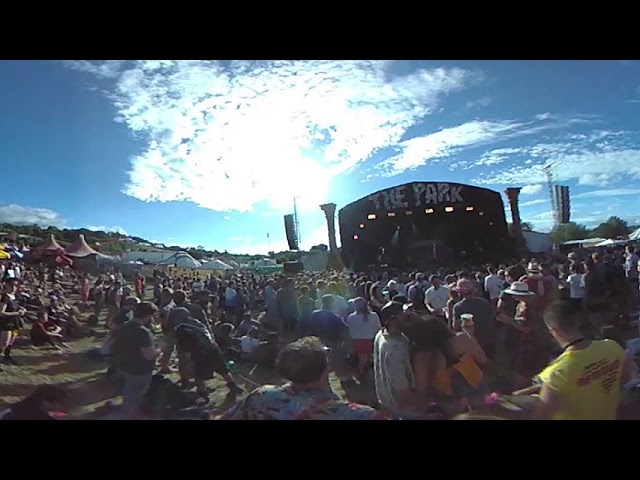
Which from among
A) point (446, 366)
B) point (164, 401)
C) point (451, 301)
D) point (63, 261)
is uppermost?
point (63, 261)

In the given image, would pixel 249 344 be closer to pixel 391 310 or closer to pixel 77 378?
pixel 391 310

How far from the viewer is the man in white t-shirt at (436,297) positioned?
2.81 meters

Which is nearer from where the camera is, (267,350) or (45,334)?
(267,350)

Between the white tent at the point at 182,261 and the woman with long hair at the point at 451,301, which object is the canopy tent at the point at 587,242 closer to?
the woman with long hair at the point at 451,301

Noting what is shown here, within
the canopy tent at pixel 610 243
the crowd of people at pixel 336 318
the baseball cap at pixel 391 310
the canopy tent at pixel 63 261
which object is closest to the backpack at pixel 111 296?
the crowd of people at pixel 336 318

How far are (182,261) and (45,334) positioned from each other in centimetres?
83

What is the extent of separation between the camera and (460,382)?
241cm

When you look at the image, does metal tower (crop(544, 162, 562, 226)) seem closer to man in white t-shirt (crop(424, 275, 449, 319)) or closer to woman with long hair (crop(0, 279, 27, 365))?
man in white t-shirt (crop(424, 275, 449, 319))

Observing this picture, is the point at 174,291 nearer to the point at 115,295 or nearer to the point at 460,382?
the point at 115,295

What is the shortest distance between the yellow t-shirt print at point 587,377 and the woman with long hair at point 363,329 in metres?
1.02

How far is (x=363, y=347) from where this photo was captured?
2.83 metres

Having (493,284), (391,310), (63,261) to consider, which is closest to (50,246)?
(63,261)

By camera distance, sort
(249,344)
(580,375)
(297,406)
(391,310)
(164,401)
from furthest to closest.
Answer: (249,344)
(164,401)
(391,310)
(580,375)
(297,406)

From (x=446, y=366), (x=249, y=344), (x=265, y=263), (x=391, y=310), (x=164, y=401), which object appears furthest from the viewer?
(x=265, y=263)
